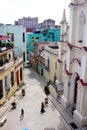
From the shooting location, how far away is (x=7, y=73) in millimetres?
28078

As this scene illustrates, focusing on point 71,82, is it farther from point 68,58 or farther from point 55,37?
point 55,37

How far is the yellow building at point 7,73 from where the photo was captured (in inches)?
1035

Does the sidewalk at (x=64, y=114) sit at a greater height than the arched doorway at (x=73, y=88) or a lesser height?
lesser

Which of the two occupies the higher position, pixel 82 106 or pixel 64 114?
pixel 82 106

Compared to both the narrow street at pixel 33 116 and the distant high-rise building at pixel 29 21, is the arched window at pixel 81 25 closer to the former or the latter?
the narrow street at pixel 33 116

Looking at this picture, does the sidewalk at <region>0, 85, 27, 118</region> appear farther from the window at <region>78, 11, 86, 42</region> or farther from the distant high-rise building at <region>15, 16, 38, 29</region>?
the distant high-rise building at <region>15, 16, 38, 29</region>

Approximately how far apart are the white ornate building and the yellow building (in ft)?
26.7

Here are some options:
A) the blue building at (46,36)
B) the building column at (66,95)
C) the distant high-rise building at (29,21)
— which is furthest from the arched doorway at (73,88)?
the distant high-rise building at (29,21)

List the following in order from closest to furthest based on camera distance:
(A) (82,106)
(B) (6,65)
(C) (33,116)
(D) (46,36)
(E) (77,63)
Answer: (A) (82,106) < (E) (77,63) < (C) (33,116) < (B) (6,65) < (D) (46,36)

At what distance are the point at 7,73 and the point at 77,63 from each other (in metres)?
10.7

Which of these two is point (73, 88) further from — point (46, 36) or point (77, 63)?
point (46, 36)

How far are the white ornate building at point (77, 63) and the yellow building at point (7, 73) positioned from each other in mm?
8150

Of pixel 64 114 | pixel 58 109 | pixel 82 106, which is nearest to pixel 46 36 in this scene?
pixel 58 109

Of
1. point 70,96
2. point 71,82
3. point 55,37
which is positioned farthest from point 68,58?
point 55,37
